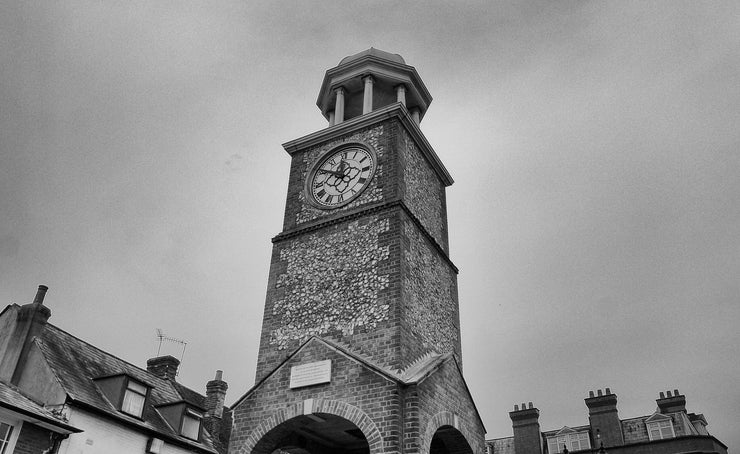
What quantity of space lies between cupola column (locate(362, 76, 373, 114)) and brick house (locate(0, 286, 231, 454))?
9966mm

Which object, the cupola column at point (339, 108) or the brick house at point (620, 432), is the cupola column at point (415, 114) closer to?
the cupola column at point (339, 108)

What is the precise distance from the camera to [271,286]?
14.3 m

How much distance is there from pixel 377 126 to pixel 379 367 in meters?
6.53

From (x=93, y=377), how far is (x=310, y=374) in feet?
29.6

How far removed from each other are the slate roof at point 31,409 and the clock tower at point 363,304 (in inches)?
192

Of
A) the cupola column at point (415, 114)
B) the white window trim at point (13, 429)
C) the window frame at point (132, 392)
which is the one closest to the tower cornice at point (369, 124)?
the cupola column at point (415, 114)

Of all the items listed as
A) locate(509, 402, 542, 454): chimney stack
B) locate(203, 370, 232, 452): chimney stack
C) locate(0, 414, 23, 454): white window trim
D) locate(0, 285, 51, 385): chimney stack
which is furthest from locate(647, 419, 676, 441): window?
locate(0, 414, 23, 454): white window trim

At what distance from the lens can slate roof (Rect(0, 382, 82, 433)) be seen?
13516 millimetres

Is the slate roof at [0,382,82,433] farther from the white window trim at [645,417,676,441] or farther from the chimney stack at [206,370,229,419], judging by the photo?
the white window trim at [645,417,676,441]

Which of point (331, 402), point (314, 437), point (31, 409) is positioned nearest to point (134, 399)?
point (31, 409)

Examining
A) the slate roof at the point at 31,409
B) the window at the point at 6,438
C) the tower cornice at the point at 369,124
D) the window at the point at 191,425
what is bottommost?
the window at the point at 6,438

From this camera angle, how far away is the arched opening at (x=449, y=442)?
12.4 meters

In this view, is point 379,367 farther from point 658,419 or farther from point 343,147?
point 658,419

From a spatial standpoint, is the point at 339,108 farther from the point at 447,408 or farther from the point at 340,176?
the point at 447,408
